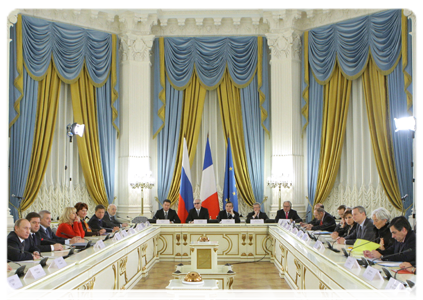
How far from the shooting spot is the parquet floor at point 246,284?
6594mm

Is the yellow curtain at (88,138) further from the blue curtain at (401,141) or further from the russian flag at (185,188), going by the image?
the blue curtain at (401,141)

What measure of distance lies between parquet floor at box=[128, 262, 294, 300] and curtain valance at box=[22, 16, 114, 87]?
512 cm

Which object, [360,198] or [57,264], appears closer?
[57,264]

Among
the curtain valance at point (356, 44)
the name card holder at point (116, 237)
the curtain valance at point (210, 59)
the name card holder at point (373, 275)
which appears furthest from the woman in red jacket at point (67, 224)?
the curtain valance at point (356, 44)

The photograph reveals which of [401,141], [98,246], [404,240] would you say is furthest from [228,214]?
[404,240]

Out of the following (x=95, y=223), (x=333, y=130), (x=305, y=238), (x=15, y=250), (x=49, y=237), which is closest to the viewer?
(x=15, y=250)

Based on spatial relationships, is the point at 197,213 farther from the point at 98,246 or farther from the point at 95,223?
the point at 98,246

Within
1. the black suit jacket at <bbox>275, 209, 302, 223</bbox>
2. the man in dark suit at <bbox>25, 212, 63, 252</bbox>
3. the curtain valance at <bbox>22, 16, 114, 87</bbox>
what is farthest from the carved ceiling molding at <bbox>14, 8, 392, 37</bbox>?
the man in dark suit at <bbox>25, 212, 63, 252</bbox>

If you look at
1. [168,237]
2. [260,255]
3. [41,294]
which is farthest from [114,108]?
[41,294]

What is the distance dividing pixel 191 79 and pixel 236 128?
5.58 feet

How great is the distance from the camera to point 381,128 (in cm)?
1062

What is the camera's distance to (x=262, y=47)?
12359mm

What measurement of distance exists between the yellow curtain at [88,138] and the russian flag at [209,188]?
2.40 m

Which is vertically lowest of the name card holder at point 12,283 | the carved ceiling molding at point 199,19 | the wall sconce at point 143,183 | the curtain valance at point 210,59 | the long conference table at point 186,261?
the long conference table at point 186,261
